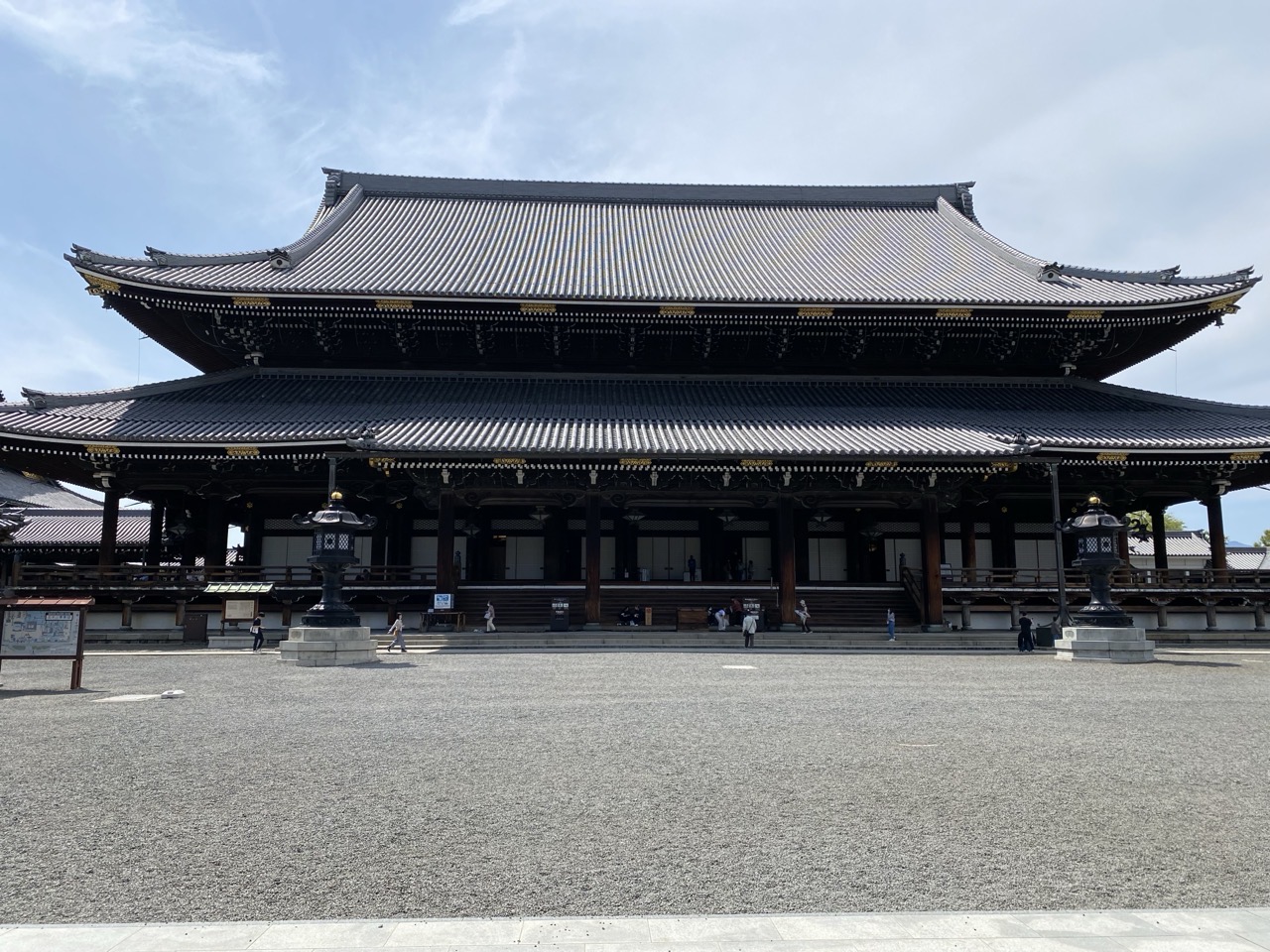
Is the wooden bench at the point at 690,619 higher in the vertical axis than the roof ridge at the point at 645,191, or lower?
lower

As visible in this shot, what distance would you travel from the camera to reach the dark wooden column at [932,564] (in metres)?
24.4

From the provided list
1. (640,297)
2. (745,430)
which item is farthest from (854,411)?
(640,297)

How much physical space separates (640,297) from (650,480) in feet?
21.2

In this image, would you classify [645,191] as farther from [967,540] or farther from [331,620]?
[331,620]

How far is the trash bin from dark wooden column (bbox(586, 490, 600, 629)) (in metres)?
0.87

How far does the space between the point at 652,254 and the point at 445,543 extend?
15.9 meters

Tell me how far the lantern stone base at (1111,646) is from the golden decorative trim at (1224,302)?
14.0m

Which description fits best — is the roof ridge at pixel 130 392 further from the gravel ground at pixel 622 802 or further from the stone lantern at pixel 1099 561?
the stone lantern at pixel 1099 561

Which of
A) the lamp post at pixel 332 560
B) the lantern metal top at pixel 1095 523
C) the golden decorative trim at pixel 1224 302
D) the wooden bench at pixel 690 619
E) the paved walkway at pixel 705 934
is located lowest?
the paved walkway at pixel 705 934

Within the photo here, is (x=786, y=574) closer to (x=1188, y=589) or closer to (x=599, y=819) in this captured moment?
(x=1188, y=589)

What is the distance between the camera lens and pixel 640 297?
89.2 feet

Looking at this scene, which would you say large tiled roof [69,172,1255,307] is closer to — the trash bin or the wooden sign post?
the trash bin

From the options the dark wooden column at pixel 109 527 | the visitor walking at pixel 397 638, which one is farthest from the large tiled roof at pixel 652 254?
the visitor walking at pixel 397 638

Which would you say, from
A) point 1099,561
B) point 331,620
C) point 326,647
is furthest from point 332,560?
point 1099,561
